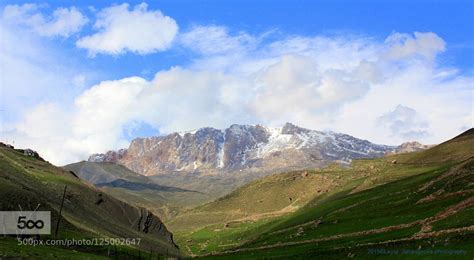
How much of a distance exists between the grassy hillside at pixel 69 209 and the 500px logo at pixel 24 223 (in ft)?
6.70

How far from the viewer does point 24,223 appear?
260 ft

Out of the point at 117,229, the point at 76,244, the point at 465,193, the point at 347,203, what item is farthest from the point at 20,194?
the point at 347,203

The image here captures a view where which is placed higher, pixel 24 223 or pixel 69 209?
pixel 69 209

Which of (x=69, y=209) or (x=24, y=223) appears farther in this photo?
(x=69, y=209)

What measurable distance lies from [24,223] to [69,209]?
51.4 m

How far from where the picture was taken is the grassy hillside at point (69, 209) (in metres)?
82.8

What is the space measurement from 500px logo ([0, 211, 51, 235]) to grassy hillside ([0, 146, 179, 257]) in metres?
2.04

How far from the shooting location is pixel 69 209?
130m

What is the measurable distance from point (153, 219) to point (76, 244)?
11225 cm

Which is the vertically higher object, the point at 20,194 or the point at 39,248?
the point at 20,194

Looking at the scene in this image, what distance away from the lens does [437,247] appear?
46125mm

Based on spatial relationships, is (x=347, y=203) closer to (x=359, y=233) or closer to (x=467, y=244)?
(x=359, y=233)

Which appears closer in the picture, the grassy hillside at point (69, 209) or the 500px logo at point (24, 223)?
the 500px logo at point (24, 223)

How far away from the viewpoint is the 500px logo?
7625 centimetres
